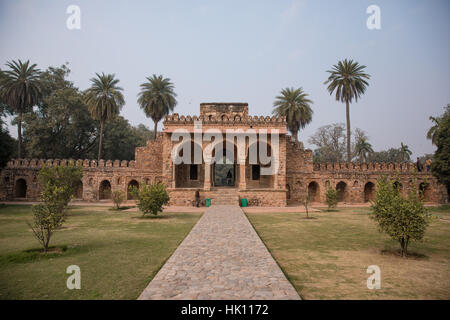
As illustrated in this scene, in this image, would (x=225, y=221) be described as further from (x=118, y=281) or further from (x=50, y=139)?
(x=50, y=139)

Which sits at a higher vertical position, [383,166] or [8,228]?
[383,166]

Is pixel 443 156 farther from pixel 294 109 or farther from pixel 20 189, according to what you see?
pixel 20 189

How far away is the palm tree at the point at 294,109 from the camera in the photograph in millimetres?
35312

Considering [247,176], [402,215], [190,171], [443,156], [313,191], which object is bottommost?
[313,191]

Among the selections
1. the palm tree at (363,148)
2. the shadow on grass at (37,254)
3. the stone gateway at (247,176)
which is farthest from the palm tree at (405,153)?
the shadow on grass at (37,254)

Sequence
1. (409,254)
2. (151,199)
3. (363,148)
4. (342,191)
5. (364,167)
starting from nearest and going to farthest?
1. (409,254)
2. (151,199)
3. (364,167)
4. (342,191)
5. (363,148)

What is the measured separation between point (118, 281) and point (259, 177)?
23.1 meters

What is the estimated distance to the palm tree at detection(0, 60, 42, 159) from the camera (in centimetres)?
2994

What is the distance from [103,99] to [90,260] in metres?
27.9

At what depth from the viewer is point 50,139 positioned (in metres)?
33.4

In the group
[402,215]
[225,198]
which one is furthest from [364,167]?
[402,215]

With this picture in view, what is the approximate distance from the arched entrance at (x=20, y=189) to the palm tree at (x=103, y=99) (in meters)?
8.20

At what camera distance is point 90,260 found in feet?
22.3
